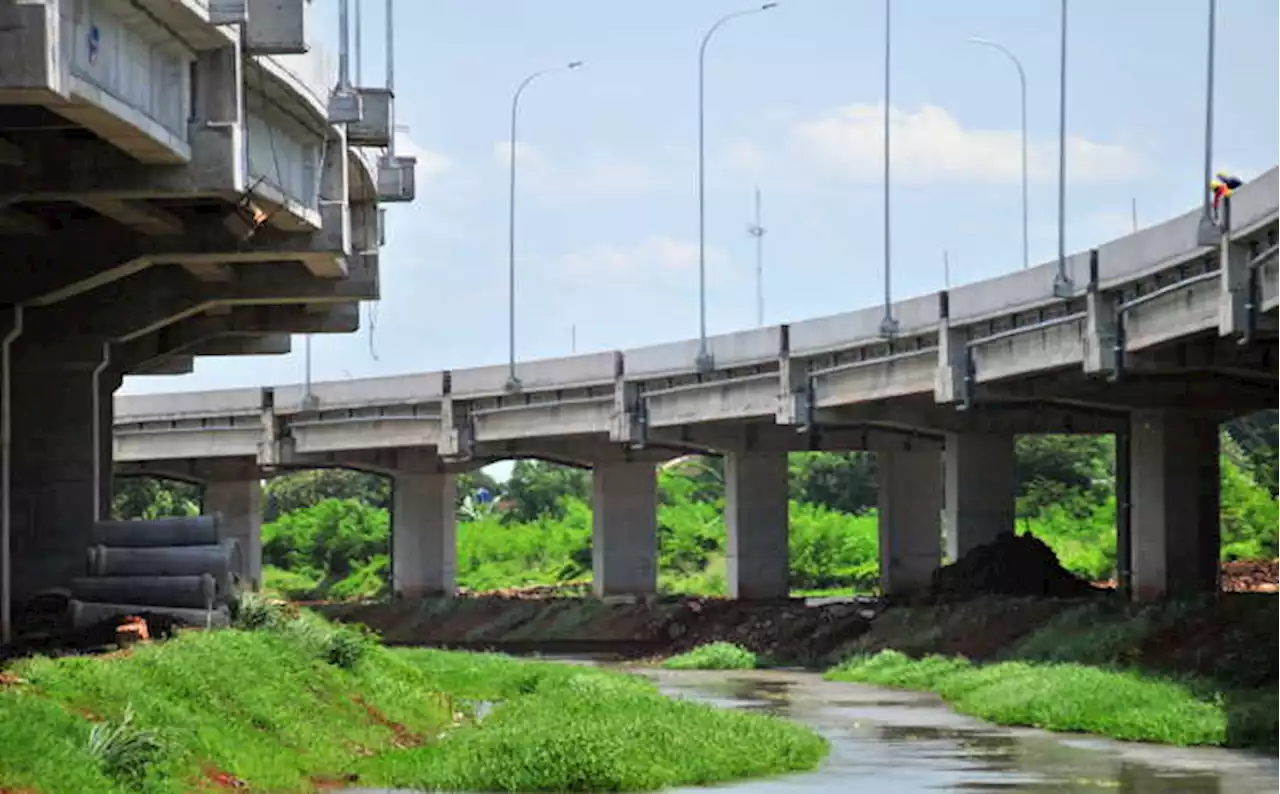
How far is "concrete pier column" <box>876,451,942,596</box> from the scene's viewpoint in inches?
3184

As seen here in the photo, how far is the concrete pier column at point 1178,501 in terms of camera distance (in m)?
60.8

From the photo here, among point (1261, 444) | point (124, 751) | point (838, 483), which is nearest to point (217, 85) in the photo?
point (124, 751)

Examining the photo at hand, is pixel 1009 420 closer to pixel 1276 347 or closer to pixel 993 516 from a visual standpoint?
pixel 993 516

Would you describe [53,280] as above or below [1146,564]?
above

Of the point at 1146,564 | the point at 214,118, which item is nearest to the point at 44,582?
the point at 214,118

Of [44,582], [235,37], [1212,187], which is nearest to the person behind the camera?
[235,37]

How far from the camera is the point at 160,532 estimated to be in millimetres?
43250

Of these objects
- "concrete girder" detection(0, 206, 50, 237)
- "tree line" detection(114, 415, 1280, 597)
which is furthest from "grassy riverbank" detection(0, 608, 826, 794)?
"tree line" detection(114, 415, 1280, 597)

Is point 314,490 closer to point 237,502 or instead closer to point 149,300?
point 237,502

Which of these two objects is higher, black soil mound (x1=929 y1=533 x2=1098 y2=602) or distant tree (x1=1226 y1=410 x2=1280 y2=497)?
distant tree (x1=1226 y1=410 x2=1280 y2=497)

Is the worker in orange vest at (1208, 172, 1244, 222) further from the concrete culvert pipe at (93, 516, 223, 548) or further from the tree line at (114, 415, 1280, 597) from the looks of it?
the tree line at (114, 415, 1280, 597)

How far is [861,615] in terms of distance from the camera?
7012 centimetres

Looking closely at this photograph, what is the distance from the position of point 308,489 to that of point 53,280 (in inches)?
4384

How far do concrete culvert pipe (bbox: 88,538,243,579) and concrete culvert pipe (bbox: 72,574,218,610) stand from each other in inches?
11.3
